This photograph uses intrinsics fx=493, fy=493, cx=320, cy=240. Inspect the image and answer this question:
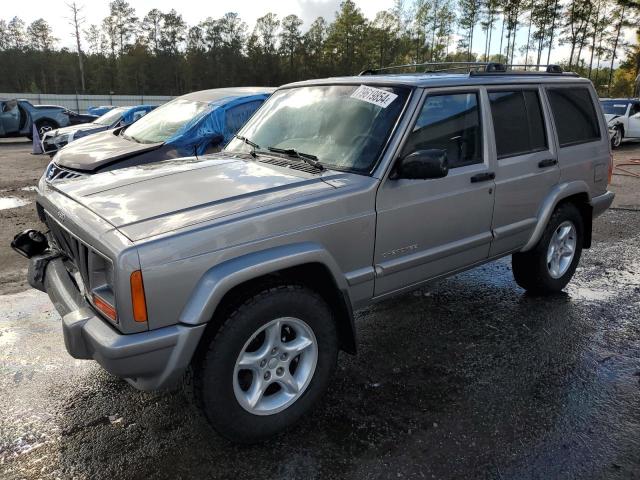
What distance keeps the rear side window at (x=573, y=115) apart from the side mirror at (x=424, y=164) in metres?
1.93

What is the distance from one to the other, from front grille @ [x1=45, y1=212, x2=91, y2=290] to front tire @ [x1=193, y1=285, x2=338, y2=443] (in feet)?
2.44

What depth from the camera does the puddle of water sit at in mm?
8117

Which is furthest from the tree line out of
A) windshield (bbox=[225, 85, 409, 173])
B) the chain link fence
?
windshield (bbox=[225, 85, 409, 173])

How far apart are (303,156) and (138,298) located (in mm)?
1523

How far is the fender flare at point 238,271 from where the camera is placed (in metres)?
2.24

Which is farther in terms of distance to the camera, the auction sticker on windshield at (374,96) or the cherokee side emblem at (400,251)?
the auction sticker on windshield at (374,96)

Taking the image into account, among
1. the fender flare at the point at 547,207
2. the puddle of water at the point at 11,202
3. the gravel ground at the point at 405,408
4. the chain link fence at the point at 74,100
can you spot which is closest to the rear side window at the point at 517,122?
the fender flare at the point at 547,207

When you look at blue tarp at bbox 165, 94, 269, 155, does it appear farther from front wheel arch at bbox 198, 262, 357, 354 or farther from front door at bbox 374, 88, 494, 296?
front wheel arch at bbox 198, 262, 357, 354

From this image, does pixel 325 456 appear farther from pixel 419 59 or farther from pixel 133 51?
pixel 133 51

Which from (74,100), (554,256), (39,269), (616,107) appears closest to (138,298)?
(39,269)

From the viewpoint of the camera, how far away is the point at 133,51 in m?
68.4

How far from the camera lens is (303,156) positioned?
3250 mm

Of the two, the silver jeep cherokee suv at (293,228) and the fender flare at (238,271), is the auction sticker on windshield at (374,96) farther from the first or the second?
the fender flare at (238,271)

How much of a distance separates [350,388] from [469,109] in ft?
6.96
